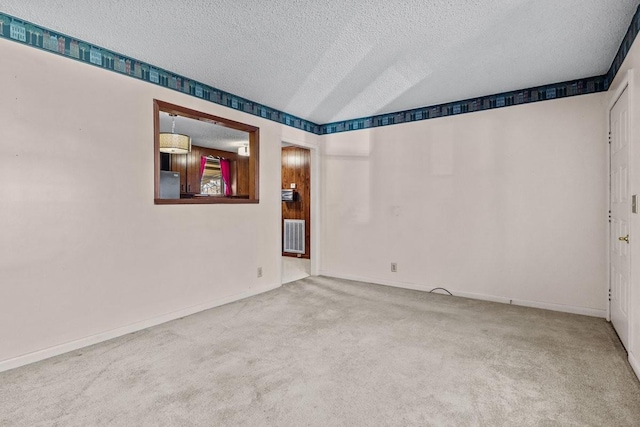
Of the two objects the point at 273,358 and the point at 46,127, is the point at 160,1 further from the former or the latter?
the point at 273,358

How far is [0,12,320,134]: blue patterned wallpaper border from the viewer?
2.34 meters

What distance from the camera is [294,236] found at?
6.59m

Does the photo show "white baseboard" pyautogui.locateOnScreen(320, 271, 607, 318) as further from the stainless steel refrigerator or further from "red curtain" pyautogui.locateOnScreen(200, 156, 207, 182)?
"red curtain" pyautogui.locateOnScreen(200, 156, 207, 182)

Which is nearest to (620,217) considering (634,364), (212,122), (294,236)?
(634,364)

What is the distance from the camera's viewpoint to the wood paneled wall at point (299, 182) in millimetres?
6316

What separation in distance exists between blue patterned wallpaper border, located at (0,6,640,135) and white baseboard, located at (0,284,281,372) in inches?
87.4

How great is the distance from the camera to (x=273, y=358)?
2428mm

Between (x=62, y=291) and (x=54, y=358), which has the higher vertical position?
(x=62, y=291)

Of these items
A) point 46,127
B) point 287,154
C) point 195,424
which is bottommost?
point 195,424

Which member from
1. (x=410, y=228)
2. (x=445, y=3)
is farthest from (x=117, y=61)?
(x=410, y=228)

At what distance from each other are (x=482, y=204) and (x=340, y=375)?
2.78 meters

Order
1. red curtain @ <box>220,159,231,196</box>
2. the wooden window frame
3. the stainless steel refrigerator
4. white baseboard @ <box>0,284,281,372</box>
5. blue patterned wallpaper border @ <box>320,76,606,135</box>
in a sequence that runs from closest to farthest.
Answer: white baseboard @ <box>0,284,281,372</box>, the wooden window frame, blue patterned wallpaper border @ <box>320,76,606,135</box>, the stainless steel refrigerator, red curtain @ <box>220,159,231,196</box>

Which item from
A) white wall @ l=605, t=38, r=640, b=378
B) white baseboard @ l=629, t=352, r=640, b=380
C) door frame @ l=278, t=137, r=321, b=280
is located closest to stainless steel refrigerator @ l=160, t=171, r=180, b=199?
door frame @ l=278, t=137, r=321, b=280

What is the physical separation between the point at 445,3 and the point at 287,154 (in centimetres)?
476
